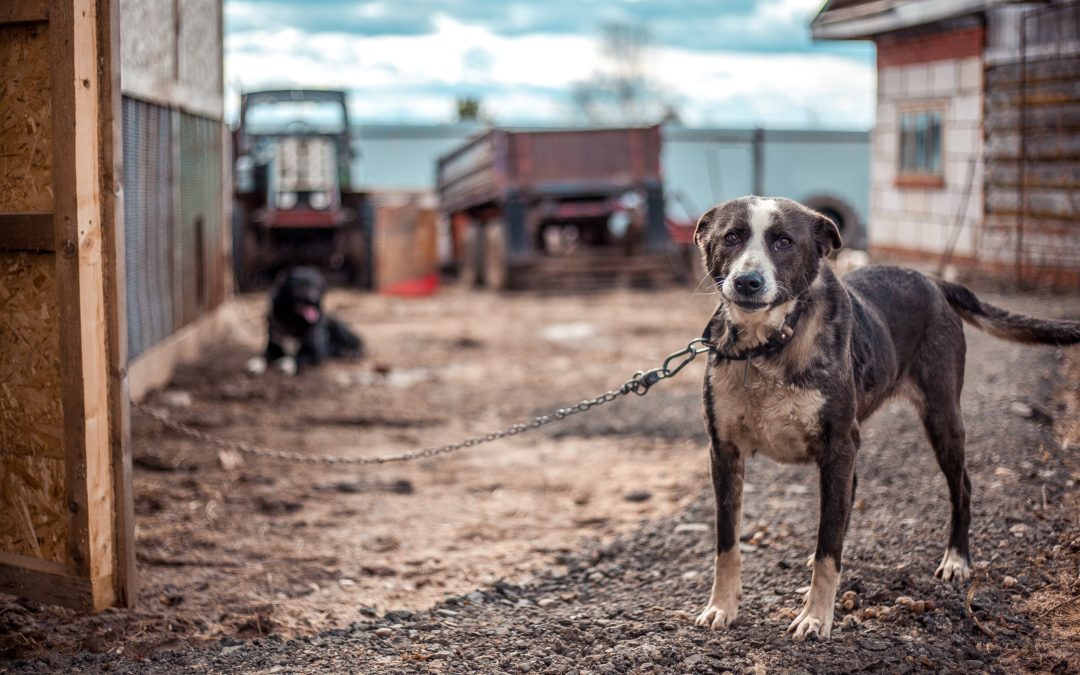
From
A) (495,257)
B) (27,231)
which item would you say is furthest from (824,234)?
(495,257)

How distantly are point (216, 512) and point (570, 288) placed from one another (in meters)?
10.4

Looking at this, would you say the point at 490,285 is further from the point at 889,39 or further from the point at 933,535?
the point at 933,535

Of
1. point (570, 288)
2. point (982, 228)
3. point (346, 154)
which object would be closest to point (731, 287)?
point (982, 228)

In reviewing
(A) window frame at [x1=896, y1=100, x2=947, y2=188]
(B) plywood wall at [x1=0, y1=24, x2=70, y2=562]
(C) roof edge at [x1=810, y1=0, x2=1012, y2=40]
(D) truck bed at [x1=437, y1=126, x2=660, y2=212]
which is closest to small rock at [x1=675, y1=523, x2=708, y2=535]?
(B) plywood wall at [x1=0, y1=24, x2=70, y2=562]

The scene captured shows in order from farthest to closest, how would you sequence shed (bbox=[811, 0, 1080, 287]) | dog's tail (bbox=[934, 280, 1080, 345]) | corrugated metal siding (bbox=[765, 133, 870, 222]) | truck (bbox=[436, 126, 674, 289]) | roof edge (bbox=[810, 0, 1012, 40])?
1. corrugated metal siding (bbox=[765, 133, 870, 222])
2. truck (bbox=[436, 126, 674, 289])
3. roof edge (bbox=[810, 0, 1012, 40])
4. shed (bbox=[811, 0, 1080, 287])
5. dog's tail (bbox=[934, 280, 1080, 345])

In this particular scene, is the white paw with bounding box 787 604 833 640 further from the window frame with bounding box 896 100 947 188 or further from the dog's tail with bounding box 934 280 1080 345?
the window frame with bounding box 896 100 947 188

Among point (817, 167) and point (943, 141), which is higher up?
point (817, 167)

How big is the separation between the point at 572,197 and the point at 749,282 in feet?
43.1

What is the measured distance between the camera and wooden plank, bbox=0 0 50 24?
3.80 meters

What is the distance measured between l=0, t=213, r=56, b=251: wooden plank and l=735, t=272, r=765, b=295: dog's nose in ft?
7.65

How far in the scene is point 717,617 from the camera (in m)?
3.91

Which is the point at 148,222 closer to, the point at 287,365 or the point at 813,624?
the point at 287,365

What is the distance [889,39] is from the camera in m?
14.7

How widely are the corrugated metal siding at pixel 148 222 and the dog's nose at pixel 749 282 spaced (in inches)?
213
